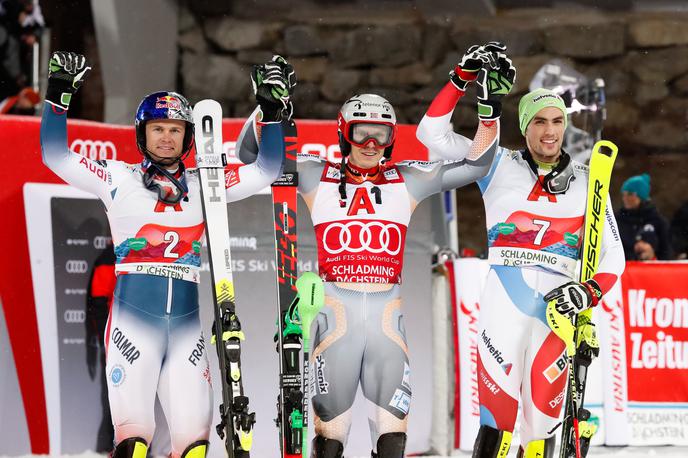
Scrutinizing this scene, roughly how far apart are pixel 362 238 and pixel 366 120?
0.56 m

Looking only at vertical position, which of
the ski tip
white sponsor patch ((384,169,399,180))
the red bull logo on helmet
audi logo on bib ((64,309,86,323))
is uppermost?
the red bull logo on helmet

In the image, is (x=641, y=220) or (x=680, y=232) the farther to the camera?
(x=680, y=232)

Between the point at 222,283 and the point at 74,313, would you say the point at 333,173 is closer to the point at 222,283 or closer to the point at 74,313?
the point at 222,283

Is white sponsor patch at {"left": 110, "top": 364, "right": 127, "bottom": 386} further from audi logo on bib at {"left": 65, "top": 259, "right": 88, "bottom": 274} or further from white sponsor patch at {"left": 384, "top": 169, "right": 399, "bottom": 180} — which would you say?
audi logo on bib at {"left": 65, "top": 259, "right": 88, "bottom": 274}

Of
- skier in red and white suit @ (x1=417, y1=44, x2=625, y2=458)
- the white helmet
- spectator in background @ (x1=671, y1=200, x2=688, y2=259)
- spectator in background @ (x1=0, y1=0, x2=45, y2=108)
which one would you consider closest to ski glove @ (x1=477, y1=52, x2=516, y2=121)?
skier in red and white suit @ (x1=417, y1=44, x2=625, y2=458)

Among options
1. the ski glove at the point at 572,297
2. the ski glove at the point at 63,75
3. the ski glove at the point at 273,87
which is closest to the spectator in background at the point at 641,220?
the ski glove at the point at 572,297

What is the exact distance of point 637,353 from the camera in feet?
25.0

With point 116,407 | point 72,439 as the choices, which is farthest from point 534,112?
point 72,439

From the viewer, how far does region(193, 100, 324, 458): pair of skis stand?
4.93 meters

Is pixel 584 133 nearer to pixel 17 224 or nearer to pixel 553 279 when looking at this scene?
pixel 553 279

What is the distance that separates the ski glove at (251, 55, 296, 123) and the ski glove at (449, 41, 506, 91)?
2.60 feet

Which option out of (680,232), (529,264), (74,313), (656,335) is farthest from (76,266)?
(680,232)

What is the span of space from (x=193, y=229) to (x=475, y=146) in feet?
4.59

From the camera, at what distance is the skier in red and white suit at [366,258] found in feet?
16.1
